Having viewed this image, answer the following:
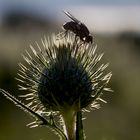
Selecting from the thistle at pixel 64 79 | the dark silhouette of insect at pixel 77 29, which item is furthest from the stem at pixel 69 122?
the dark silhouette of insect at pixel 77 29

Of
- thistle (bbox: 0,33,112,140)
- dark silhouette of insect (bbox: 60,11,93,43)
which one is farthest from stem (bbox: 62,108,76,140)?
dark silhouette of insect (bbox: 60,11,93,43)

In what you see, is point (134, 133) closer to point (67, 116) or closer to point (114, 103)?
point (114, 103)

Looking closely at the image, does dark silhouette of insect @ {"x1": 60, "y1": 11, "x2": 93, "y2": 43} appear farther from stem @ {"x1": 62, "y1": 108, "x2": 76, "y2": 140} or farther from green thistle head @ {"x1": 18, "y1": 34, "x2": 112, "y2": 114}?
stem @ {"x1": 62, "y1": 108, "x2": 76, "y2": 140}

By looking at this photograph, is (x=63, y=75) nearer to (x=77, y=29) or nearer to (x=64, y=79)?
(x=64, y=79)

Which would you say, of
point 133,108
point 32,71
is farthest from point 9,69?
point 32,71

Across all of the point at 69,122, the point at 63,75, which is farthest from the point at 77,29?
the point at 69,122

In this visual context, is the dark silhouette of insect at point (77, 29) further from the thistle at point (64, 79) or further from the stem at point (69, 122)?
the stem at point (69, 122)
